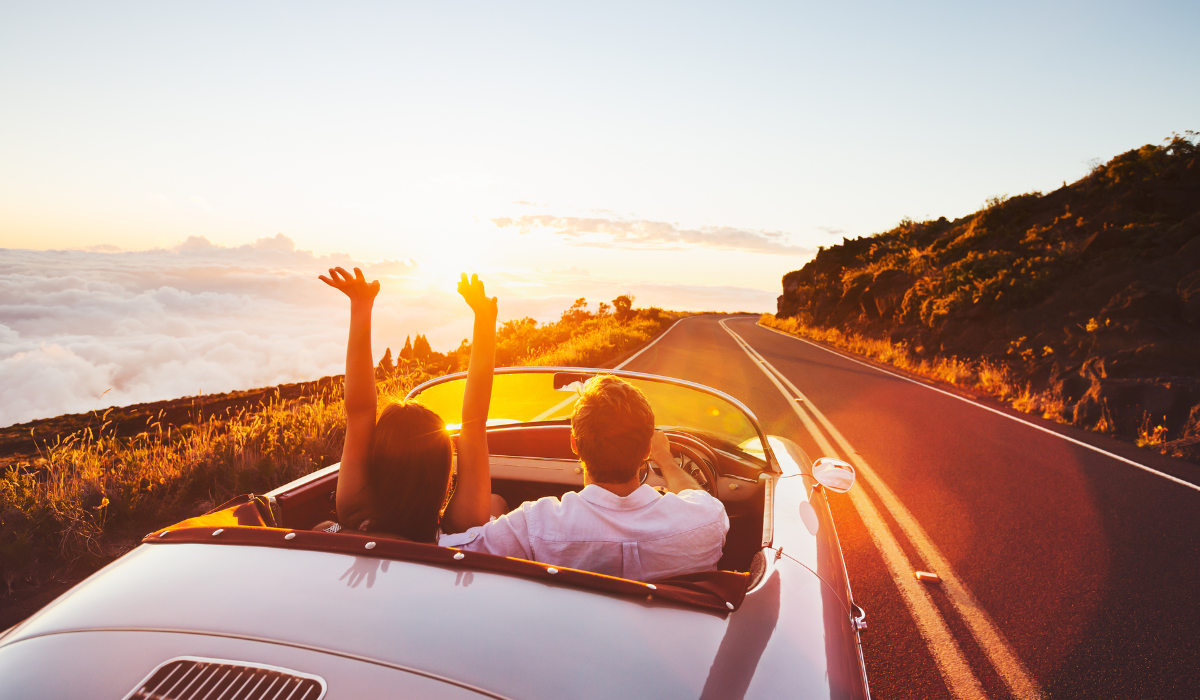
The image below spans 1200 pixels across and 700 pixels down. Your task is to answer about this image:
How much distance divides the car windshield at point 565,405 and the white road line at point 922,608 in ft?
4.03

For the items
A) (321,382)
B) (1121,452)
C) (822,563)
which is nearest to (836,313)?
(1121,452)

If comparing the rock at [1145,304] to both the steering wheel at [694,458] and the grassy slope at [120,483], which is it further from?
the grassy slope at [120,483]

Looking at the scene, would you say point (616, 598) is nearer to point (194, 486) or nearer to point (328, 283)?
point (328, 283)

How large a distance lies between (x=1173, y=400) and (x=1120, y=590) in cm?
678

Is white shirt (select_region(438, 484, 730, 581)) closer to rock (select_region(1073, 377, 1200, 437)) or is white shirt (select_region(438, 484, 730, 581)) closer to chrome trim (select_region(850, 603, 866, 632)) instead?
chrome trim (select_region(850, 603, 866, 632))

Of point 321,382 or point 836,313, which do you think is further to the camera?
point 836,313

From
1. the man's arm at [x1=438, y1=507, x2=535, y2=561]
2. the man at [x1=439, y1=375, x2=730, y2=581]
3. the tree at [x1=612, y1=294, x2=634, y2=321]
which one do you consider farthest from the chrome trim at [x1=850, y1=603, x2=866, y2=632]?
the tree at [x1=612, y1=294, x2=634, y2=321]

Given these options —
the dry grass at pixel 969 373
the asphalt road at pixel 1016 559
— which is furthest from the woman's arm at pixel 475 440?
the dry grass at pixel 969 373

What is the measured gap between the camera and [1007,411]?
9.66 m

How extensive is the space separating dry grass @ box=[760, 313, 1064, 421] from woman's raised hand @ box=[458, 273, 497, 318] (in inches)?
426

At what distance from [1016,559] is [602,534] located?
12.7 feet

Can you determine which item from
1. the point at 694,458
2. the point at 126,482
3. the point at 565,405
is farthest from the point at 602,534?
the point at 565,405

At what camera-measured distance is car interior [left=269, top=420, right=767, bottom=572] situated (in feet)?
7.94

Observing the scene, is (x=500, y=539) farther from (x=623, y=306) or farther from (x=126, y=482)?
(x=623, y=306)
